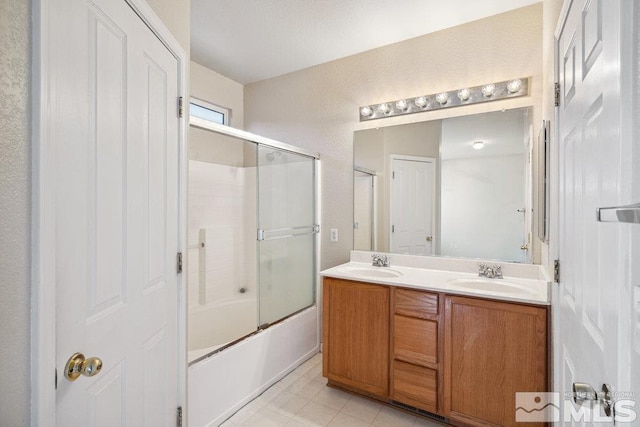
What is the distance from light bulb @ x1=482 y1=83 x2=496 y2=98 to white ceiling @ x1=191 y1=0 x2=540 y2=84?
501 mm

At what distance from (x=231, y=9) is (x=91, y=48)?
1551 millimetres

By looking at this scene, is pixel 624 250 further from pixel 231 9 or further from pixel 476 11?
pixel 231 9

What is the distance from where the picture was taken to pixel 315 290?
9.53 feet

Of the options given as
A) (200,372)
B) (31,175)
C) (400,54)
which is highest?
(400,54)

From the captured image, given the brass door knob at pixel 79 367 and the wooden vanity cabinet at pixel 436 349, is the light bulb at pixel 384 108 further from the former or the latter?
the brass door knob at pixel 79 367

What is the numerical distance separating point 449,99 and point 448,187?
0.68m

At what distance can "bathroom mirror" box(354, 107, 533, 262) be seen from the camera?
2.11 metres

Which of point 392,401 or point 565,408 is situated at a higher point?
point 565,408

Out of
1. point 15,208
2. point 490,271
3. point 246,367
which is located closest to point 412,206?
point 490,271

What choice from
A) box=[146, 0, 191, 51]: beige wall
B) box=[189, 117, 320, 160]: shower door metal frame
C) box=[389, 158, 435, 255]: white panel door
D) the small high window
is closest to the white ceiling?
the small high window

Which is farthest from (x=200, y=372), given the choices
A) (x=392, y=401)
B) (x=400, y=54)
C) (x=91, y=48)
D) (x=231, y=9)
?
(x=400, y=54)

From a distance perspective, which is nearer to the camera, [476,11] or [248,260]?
[476,11]

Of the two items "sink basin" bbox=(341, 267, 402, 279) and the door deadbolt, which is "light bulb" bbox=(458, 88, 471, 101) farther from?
the door deadbolt

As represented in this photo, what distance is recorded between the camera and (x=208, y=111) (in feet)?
9.98
